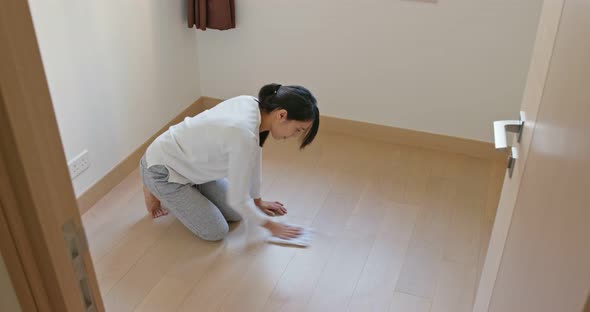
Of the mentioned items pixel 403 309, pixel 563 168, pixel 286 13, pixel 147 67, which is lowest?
pixel 403 309

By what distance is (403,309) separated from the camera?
Result: 2135mm

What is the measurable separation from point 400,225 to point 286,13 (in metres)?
1.22

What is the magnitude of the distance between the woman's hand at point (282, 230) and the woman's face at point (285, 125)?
0.34 meters

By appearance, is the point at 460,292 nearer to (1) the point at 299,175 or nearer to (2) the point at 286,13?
(1) the point at 299,175

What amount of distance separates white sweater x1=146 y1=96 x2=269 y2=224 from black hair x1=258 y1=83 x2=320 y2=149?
56 mm

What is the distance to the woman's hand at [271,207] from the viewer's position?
2549mm

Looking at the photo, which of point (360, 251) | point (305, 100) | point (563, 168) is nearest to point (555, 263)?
point (563, 168)

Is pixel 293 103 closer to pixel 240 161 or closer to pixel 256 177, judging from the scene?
pixel 240 161

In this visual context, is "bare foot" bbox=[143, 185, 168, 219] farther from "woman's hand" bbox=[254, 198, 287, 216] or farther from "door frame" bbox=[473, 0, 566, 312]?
"door frame" bbox=[473, 0, 566, 312]

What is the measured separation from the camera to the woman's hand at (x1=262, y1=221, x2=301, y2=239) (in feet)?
7.36

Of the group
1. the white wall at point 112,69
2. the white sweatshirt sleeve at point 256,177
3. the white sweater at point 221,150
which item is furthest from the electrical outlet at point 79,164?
the white sweatshirt sleeve at point 256,177

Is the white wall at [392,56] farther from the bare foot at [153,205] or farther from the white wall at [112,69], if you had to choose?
the bare foot at [153,205]

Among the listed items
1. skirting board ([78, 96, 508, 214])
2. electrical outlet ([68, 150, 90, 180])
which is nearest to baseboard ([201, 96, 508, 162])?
skirting board ([78, 96, 508, 214])

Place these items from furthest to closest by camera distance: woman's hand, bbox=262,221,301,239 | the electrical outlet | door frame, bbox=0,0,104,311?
the electrical outlet, woman's hand, bbox=262,221,301,239, door frame, bbox=0,0,104,311
